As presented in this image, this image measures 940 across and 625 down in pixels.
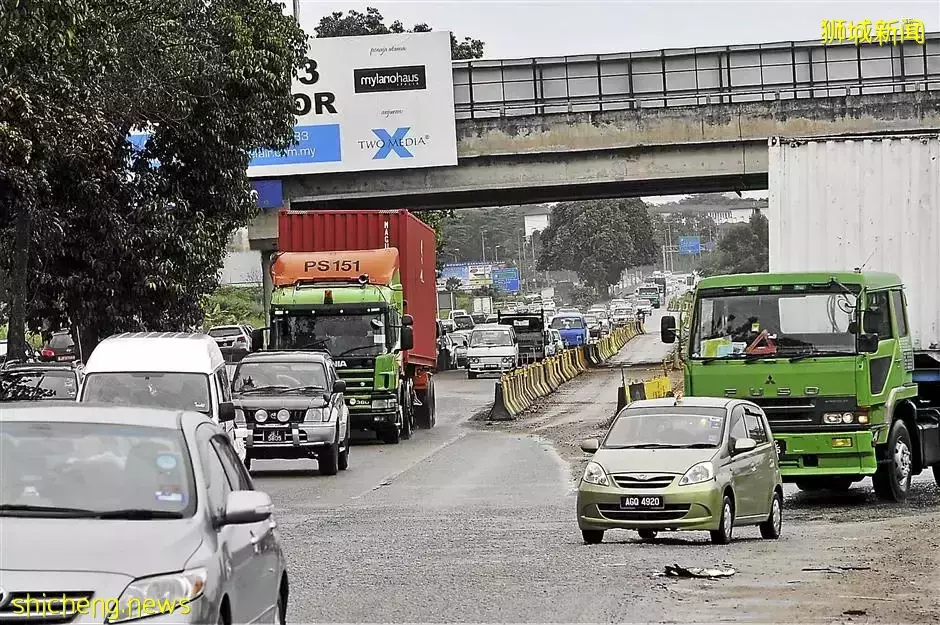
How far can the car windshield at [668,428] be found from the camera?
1650 centimetres

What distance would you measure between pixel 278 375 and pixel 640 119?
26507 millimetres

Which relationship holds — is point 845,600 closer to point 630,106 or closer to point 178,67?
point 178,67

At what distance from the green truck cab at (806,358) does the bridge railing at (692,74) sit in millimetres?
35410

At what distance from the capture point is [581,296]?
16312 centimetres

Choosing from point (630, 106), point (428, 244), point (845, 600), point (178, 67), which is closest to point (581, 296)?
point (630, 106)

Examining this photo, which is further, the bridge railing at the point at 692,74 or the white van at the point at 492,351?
the white van at the point at 492,351

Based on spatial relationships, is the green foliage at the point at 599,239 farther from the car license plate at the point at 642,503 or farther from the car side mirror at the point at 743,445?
the car license plate at the point at 642,503

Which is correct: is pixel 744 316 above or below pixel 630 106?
below

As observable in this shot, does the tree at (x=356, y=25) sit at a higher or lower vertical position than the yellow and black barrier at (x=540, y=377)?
higher

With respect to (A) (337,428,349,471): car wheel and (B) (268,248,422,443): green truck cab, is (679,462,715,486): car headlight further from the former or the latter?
(B) (268,248,422,443): green truck cab

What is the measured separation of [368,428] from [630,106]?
78.8 ft

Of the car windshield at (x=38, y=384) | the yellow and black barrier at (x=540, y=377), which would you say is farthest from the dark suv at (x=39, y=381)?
the yellow and black barrier at (x=540, y=377)

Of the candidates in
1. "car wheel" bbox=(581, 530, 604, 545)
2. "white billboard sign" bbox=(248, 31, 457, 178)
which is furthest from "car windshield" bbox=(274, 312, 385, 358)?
"white billboard sign" bbox=(248, 31, 457, 178)

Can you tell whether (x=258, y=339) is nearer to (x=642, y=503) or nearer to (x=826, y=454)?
(x=826, y=454)
